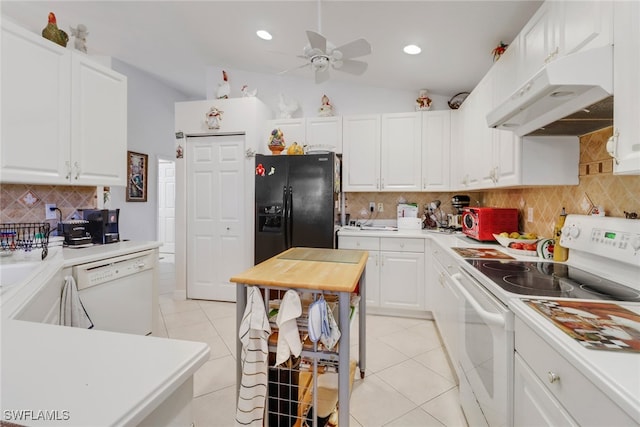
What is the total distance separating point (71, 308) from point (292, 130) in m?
2.84

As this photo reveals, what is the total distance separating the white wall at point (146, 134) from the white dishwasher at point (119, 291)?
2.62 metres

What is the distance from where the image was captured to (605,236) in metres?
1.45

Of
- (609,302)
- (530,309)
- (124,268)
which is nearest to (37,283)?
(124,268)

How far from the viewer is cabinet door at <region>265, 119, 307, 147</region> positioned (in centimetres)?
378

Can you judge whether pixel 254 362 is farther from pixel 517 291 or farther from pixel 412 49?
pixel 412 49

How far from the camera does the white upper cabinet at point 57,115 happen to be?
5.96 ft

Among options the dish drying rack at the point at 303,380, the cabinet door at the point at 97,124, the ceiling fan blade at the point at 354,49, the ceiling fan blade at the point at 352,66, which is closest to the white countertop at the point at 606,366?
the dish drying rack at the point at 303,380

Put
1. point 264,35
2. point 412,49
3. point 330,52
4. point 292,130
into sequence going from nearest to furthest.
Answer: point 330,52
point 412,49
point 264,35
point 292,130

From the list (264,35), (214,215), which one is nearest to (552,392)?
(264,35)

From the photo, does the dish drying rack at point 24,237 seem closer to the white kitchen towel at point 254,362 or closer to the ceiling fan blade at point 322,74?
the white kitchen towel at point 254,362

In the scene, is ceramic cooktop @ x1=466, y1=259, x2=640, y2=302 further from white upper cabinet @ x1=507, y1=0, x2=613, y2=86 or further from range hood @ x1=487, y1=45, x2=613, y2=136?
white upper cabinet @ x1=507, y1=0, x2=613, y2=86

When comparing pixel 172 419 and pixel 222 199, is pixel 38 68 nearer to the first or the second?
pixel 222 199

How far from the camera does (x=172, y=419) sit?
704 mm

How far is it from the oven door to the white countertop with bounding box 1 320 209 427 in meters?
1.12
